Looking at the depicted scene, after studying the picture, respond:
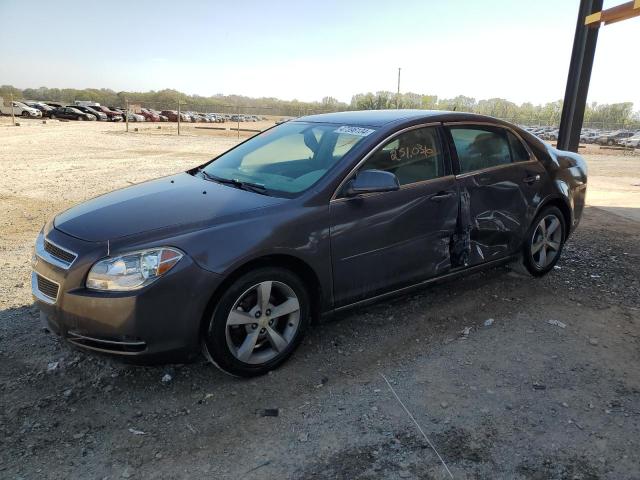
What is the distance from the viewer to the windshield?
363 cm

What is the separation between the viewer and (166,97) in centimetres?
11406

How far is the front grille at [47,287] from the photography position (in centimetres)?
293

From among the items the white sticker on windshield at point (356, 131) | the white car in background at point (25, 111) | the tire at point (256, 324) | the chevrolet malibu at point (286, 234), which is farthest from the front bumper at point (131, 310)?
the white car in background at point (25, 111)

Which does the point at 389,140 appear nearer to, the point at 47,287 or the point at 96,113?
the point at 47,287

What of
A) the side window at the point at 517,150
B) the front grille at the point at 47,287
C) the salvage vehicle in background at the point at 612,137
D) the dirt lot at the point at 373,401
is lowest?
the salvage vehicle in background at the point at 612,137

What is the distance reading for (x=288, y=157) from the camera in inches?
162

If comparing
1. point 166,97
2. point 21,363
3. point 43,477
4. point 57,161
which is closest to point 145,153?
point 57,161

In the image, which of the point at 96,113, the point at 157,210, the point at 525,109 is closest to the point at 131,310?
the point at 157,210

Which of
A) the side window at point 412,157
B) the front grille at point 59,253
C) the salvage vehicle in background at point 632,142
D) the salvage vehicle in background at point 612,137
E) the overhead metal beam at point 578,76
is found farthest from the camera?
the salvage vehicle in background at point 612,137

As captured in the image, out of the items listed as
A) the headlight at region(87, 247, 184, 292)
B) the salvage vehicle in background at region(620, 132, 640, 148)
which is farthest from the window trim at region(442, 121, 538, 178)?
the salvage vehicle in background at region(620, 132, 640, 148)

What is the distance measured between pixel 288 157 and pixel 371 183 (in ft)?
3.15

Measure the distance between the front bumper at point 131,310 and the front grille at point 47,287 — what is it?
0.01 meters

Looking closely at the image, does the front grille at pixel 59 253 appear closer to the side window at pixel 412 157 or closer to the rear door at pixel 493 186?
the side window at pixel 412 157

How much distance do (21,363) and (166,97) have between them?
120 metres
